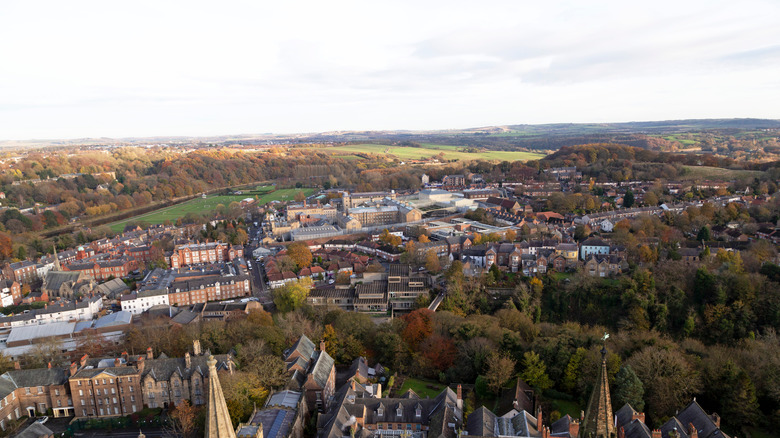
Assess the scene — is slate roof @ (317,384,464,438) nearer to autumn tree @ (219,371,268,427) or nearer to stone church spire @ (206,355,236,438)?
autumn tree @ (219,371,268,427)

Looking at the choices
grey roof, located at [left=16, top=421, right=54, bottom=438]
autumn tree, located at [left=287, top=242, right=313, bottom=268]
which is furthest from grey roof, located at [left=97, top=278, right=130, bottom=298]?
grey roof, located at [left=16, top=421, right=54, bottom=438]

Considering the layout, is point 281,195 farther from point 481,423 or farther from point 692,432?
point 692,432

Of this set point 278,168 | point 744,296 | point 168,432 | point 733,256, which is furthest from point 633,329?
point 278,168

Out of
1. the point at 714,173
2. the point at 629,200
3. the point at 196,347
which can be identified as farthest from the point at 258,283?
the point at 714,173

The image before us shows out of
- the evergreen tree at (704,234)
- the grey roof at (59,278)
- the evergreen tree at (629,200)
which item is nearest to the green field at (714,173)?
the evergreen tree at (629,200)

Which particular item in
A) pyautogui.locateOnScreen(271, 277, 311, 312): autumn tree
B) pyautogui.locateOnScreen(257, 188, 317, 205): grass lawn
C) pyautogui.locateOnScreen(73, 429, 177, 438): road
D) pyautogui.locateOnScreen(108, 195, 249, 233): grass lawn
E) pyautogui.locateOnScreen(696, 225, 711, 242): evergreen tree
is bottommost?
pyautogui.locateOnScreen(73, 429, 177, 438): road
